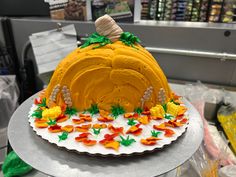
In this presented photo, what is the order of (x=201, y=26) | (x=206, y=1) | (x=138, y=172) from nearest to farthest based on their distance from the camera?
(x=138, y=172) → (x=201, y=26) → (x=206, y=1)

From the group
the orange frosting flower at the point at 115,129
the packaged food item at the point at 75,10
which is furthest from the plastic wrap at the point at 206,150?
the packaged food item at the point at 75,10

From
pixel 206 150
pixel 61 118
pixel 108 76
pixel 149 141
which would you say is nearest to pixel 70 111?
pixel 61 118

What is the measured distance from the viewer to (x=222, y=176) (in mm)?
769

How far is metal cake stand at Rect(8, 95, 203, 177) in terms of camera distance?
0.48 m

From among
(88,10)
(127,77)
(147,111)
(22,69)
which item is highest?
(88,10)

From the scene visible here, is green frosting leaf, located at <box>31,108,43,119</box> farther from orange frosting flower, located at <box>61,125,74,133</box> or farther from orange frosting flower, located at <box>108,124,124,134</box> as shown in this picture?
orange frosting flower, located at <box>108,124,124,134</box>

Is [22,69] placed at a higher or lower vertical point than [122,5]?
lower

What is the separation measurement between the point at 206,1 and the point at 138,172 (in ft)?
4.11

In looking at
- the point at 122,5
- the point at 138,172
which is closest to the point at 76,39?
the point at 122,5

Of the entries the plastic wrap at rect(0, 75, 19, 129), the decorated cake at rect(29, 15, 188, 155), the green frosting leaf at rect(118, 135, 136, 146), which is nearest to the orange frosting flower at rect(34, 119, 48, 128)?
the decorated cake at rect(29, 15, 188, 155)

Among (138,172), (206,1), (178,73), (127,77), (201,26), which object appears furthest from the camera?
(206,1)

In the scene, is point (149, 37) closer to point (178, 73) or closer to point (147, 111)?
point (178, 73)

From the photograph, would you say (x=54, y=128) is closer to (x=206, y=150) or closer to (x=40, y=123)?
(x=40, y=123)

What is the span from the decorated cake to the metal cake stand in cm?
3
